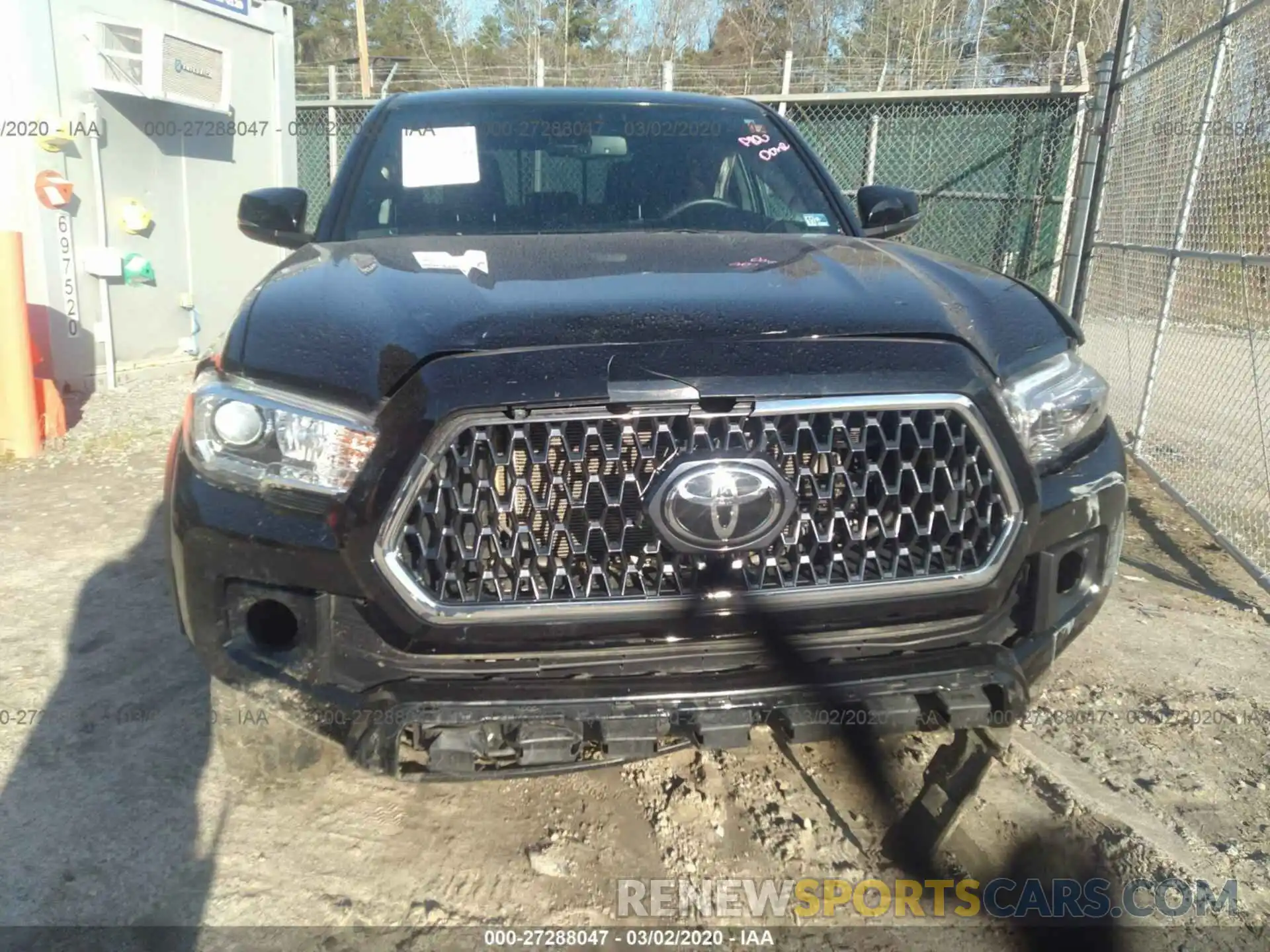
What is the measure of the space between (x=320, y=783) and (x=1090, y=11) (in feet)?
95.1

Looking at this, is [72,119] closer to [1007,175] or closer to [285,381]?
[285,381]

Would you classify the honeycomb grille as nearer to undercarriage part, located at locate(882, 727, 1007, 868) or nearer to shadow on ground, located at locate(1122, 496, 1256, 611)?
undercarriage part, located at locate(882, 727, 1007, 868)

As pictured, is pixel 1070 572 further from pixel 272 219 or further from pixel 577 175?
pixel 272 219

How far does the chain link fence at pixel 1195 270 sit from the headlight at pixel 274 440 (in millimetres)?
3636

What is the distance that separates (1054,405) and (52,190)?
21.7ft

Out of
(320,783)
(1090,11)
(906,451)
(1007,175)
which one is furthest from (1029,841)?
(1090,11)

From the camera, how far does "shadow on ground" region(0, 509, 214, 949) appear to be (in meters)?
2.17

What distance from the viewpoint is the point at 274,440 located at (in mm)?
1896

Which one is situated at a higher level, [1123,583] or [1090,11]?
[1090,11]

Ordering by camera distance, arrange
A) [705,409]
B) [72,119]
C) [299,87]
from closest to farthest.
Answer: [705,409] → [72,119] → [299,87]

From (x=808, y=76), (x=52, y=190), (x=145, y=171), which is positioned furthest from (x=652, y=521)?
(x=808, y=76)

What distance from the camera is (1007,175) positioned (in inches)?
393

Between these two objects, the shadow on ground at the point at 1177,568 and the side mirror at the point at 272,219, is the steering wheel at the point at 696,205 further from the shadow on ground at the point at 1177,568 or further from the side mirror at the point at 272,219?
the shadow on ground at the point at 1177,568

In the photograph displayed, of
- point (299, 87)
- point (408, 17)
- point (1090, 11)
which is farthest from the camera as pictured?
point (408, 17)
